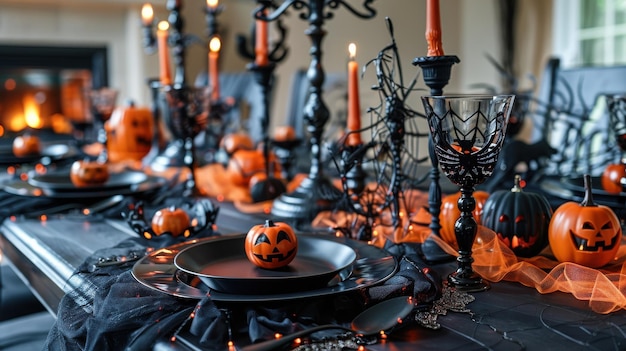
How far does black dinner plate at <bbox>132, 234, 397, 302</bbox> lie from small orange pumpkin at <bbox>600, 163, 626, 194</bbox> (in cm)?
53

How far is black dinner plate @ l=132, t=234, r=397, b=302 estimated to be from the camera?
68 centimetres

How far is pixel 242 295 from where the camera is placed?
70 centimetres

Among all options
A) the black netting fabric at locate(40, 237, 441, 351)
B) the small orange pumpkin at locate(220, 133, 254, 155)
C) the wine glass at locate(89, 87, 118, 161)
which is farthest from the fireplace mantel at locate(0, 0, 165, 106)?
the black netting fabric at locate(40, 237, 441, 351)

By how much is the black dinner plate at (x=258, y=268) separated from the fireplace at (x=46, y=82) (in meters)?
3.62

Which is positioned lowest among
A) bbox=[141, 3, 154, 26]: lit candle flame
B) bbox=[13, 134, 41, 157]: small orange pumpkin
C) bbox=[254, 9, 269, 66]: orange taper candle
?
bbox=[13, 134, 41, 157]: small orange pumpkin

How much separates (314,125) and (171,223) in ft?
1.21

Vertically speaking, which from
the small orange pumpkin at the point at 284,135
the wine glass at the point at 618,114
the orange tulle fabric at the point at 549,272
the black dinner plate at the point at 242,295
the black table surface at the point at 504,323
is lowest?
the black table surface at the point at 504,323

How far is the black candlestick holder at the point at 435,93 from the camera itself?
86 cm

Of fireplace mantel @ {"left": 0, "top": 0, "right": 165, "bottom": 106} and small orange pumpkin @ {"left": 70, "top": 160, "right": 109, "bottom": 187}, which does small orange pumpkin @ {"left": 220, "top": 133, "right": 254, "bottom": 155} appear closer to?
small orange pumpkin @ {"left": 70, "top": 160, "right": 109, "bottom": 187}

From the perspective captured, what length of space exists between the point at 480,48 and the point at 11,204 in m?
3.40

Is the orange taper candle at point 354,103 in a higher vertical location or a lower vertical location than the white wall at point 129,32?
lower

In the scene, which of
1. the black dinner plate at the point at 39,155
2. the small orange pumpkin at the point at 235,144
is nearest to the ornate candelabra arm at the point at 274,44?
the small orange pumpkin at the point at 235,144

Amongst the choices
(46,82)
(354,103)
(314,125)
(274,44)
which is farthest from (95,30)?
(354,103)

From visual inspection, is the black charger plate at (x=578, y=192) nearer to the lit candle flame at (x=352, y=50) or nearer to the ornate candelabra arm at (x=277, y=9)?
the lit candle flame at (x=352, y=50)
